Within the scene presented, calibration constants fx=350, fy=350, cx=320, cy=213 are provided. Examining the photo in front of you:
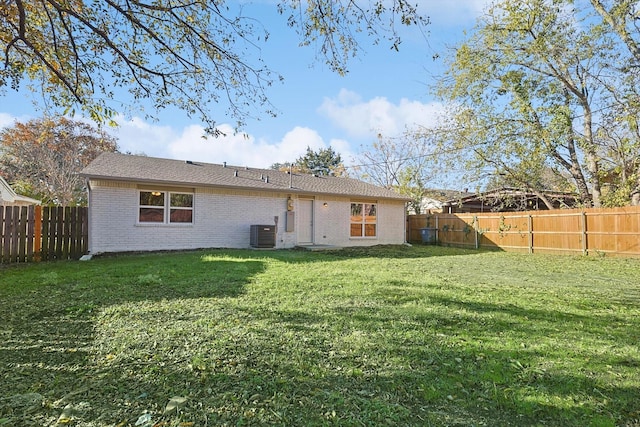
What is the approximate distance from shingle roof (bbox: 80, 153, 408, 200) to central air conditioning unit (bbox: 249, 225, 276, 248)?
1.46 m

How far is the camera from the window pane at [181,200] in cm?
1162

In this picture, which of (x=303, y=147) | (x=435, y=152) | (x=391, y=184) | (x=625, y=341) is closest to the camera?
(x=625, y=341)

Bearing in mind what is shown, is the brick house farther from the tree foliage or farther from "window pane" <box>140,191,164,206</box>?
the tree foliage

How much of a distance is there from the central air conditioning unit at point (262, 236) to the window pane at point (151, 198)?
316 centimetres

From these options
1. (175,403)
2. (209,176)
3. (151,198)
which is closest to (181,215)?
(151,198)

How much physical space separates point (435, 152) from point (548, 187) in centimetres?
579

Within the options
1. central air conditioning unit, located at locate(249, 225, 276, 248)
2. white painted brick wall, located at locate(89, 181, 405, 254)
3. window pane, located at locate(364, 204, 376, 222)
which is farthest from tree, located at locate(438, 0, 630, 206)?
central air conditioning unit, located at locate(249, 225, 276, 248)

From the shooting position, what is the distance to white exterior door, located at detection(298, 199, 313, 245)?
14.2m

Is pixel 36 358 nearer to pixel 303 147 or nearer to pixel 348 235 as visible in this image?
pixel 348 235

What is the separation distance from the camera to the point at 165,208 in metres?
11.5

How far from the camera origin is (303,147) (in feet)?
123

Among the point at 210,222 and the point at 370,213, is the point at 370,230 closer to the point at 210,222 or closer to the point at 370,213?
the point at 370,213

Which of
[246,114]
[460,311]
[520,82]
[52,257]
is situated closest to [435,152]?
[520,82]

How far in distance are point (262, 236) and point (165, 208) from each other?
10.9 feet
